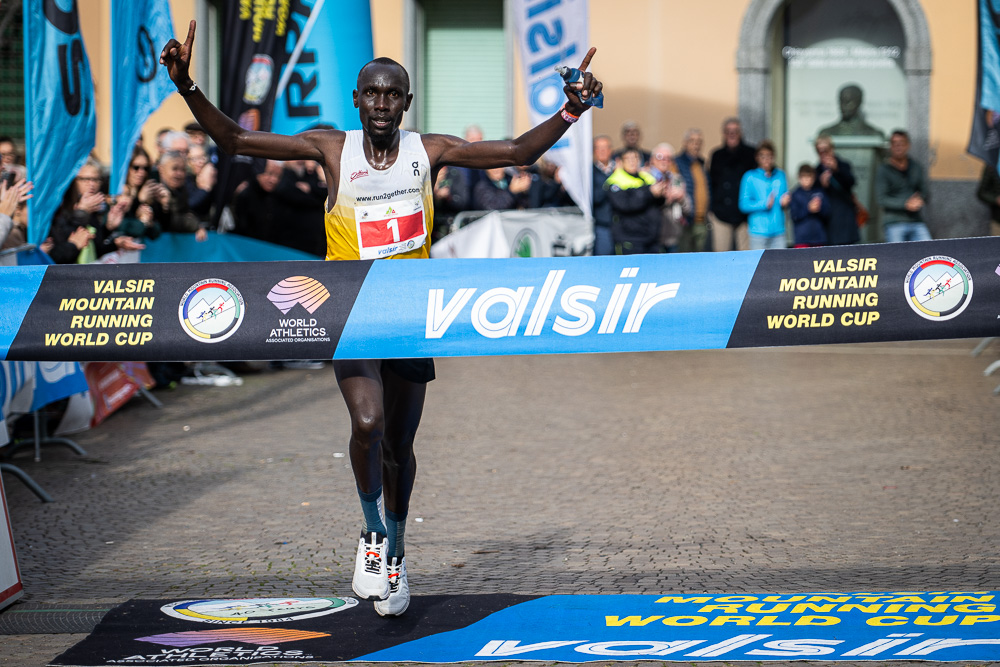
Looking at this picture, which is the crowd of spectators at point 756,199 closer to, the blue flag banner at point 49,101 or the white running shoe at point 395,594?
the blue flag banner at point 49,101

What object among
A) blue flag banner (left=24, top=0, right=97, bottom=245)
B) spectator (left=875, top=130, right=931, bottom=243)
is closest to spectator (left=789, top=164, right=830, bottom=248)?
spectator (left=875, top=130, right=931, bottom=243)

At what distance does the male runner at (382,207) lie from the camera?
5.00 m

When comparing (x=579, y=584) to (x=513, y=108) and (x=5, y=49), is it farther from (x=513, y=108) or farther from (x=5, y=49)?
(x=5, y=49)

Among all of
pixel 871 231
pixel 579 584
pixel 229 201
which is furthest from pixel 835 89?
pixel 579 584

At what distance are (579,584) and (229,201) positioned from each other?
28.1 feet

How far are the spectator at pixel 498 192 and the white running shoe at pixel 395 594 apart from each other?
965 centimetres

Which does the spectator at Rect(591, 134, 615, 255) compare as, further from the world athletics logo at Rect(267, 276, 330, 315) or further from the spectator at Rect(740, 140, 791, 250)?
the world athletics logo at Rect(267, 276, 330, 315)

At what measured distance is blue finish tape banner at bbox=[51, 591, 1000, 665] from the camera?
4.61 m

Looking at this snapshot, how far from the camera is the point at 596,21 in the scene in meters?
18.8

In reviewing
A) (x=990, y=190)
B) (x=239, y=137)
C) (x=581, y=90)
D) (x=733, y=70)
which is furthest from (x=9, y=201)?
(x=733, y=70)

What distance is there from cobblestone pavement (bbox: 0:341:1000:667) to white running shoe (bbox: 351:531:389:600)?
500mm

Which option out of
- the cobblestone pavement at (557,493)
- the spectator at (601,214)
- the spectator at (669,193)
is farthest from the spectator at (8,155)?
the spectator at (669,193)

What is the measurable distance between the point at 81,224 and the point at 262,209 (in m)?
4.14

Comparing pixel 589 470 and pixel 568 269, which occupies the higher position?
pixel 568 269
